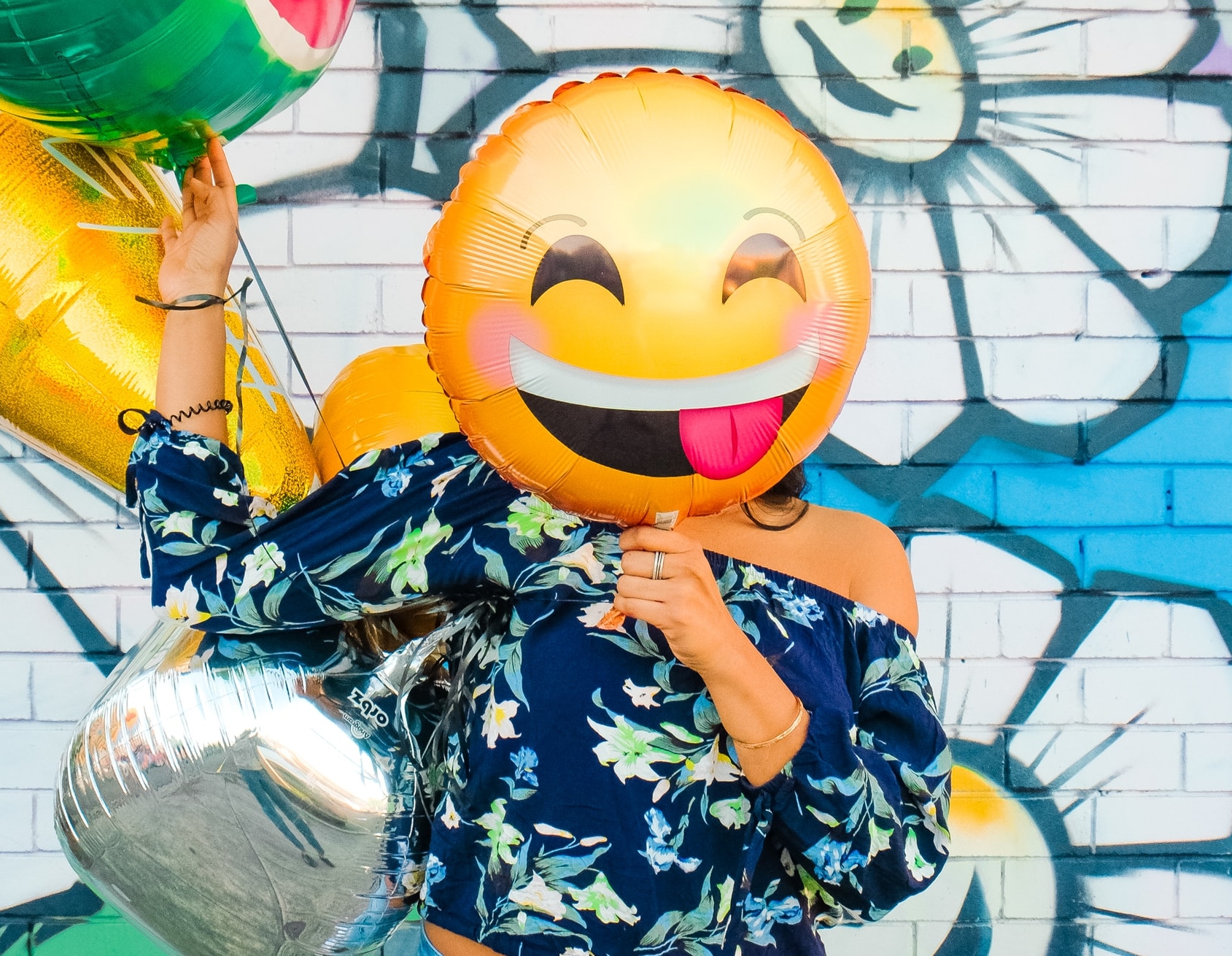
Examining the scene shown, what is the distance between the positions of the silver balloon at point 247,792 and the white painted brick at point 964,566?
1233 mm

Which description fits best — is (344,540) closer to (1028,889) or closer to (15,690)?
(15,690)

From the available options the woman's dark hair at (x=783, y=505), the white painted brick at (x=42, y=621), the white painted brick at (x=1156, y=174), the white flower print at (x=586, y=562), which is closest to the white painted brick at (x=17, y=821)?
the white painted brick at (x=42, y=621)

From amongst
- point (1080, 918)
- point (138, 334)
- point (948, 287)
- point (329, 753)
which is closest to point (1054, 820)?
point (1080, 918)

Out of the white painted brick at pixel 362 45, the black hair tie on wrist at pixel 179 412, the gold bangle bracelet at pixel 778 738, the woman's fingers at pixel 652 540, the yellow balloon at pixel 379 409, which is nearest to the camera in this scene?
the woman's fingers at pixel 652 540

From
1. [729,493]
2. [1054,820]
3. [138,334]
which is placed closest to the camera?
[729,493]

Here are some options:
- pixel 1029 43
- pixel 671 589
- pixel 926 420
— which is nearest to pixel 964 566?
pixel 926 420

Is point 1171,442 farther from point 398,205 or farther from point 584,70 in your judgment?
point 398,205

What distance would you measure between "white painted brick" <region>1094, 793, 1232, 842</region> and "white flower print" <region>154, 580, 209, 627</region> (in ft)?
6.02

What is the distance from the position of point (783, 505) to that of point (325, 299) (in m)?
1.20

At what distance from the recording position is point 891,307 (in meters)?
1.88

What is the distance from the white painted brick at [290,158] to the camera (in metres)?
1.80

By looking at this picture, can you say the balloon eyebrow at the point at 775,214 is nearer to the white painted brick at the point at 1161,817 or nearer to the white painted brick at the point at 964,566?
the white painted brick at the point at 964,566

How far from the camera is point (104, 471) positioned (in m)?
1.00

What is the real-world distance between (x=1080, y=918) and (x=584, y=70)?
2007mm
